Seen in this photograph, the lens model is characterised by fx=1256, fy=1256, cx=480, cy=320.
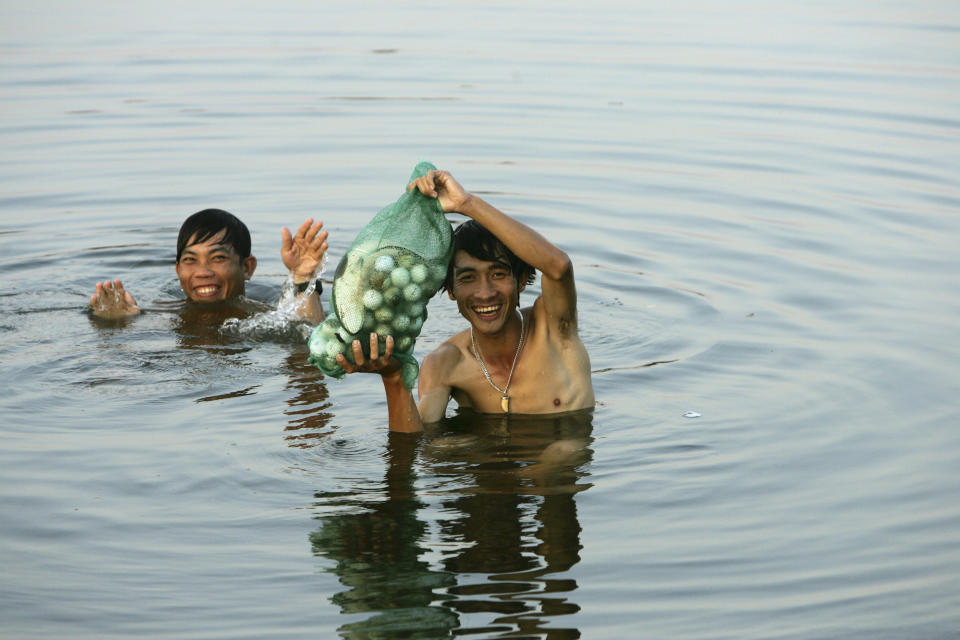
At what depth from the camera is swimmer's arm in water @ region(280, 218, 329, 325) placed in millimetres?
8211

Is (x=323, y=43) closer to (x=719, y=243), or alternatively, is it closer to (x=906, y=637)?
(x=719, y=243)

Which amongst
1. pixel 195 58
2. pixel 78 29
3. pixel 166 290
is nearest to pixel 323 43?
pixel 195 58

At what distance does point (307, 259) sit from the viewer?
27.4 feet

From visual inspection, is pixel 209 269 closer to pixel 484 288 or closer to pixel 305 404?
pixel 305 404

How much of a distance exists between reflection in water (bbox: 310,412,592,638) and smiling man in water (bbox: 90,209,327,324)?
224 centimetres

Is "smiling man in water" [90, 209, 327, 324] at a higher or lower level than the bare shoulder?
higher

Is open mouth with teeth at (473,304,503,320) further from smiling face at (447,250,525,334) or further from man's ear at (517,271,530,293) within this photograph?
man's ear at (517,271,530,293)

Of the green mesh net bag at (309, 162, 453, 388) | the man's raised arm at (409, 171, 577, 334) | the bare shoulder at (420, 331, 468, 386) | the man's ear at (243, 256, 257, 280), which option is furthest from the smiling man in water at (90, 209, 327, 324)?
the green mesh net bag at (309, 162, 453, 388)

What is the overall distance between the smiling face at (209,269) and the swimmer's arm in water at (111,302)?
40 centimetres

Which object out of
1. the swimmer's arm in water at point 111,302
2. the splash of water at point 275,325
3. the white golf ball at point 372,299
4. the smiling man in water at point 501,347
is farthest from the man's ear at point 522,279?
the swimmer's arm in water at point 111,302

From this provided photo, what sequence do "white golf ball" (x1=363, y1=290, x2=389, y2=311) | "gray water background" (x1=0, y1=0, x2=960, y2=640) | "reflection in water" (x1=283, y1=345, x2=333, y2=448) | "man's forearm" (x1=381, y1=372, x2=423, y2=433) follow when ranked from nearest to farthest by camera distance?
"gray water background" (x1=0, y1=0, x2=960, y2=640) → "white golf ball" (x1=363, y1=290, x2=389, y2=311) → "man's forearm" (x1=381, y1=372, x2=423, y2=433) → "reflection in water" (x1=283, y1=345, x2=333, y2=448)

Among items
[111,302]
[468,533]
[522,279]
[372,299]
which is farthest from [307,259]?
[468,533]

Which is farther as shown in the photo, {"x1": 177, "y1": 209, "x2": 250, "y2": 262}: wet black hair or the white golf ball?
{"x1": 177, "y1": 209, "x2": 250, "y2": 262}: wet black hair

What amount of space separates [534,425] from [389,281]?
155 centimetres
